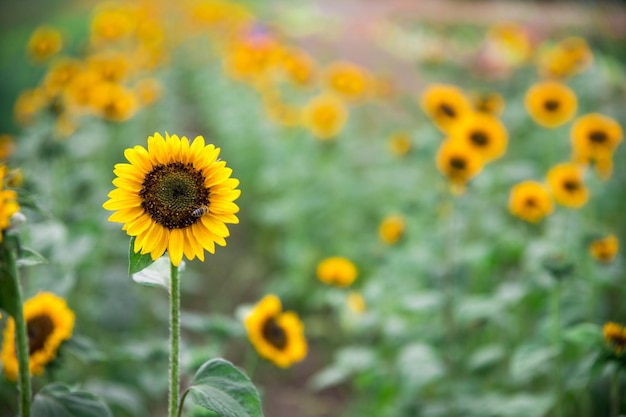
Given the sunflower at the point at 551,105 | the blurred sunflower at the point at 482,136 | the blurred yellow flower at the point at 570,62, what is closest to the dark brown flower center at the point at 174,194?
the blurred sunflower at the point at 482,136

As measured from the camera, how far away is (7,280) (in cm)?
69

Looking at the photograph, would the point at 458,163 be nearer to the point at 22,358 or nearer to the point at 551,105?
the point at 551,105

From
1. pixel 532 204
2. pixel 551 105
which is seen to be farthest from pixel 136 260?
pixel 551 105

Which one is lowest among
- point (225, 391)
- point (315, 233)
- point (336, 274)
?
point (225, 391)

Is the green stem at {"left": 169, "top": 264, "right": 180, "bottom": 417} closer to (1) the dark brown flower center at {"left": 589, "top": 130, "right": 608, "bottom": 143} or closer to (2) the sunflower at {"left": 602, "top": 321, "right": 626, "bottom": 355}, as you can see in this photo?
(2) the sunflower at {"left": 602, "top": 321, "right": 626, "bottom": 355}

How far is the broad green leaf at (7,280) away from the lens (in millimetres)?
687

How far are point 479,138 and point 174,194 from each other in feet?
3.84

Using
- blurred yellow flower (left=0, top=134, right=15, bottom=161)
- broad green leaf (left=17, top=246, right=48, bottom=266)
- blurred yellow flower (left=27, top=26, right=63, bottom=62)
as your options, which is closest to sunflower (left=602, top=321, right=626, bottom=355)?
broad green leaf (left=17, top=246, right=48, bottom=266)

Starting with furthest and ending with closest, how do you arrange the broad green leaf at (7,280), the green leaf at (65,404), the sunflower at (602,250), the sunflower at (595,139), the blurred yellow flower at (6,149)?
the blurred yellow flower at (6,149) < the sunflower at (595,139) < the sunflower at (602,250) < the green leaf at (65,404) < the broad green leaf at (7,280)

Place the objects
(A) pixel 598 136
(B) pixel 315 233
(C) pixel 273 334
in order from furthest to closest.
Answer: (B) pixel 315 233
(A) pixel 598 136
(C) pixel 273 334

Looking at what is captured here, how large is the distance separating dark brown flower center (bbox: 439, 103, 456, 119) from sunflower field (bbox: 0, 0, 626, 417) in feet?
0.04

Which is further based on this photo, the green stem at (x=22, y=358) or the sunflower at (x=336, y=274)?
the sunflower at (x=336, y=274)

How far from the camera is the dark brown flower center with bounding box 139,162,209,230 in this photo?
743 millimetres

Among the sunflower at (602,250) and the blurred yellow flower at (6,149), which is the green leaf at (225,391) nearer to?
the sunflower at (602,250)
